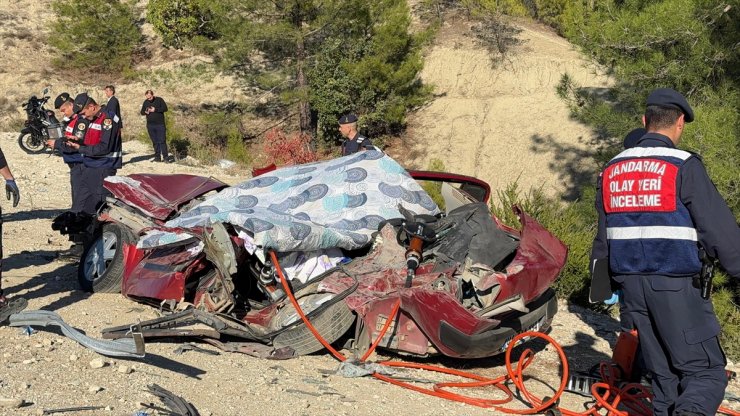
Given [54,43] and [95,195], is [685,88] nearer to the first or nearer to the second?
[95,195]

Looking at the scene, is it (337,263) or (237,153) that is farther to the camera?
(237,153)

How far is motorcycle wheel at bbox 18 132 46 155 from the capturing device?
55.9ft

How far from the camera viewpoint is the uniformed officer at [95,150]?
319 inches

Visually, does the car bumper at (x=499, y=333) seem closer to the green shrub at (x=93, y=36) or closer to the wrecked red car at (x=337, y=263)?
the wrecked red car at (x=337, y=263)

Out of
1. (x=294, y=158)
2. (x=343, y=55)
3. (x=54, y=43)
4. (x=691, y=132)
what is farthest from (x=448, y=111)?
(x=691, y=132)

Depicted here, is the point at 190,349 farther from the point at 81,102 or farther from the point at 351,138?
the point at 81,102

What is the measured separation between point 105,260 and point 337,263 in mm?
2214

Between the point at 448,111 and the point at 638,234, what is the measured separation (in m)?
22.7

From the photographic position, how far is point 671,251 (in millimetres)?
3896

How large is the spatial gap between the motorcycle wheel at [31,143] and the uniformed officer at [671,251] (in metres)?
15.2

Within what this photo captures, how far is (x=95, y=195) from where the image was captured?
823cm

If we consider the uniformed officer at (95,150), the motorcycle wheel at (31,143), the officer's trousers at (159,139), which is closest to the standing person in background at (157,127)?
the officer's trousers at (159,139)

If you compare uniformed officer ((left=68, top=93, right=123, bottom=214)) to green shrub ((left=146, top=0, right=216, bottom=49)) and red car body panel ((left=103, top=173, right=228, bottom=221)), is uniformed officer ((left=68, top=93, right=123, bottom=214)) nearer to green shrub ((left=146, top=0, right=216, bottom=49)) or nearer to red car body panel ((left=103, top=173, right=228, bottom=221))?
red car body panel ((left=103, top=173, right=228, bottom=221))

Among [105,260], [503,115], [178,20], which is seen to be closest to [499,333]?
[105,260]
